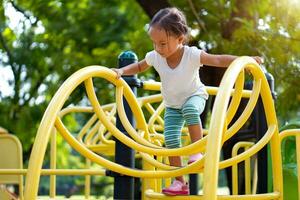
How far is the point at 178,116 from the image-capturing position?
3.57 meters

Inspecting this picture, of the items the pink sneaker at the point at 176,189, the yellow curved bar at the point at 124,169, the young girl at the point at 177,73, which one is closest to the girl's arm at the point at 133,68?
the young girl at the point at 177,73

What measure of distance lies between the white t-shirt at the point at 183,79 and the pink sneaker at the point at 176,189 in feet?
1.32

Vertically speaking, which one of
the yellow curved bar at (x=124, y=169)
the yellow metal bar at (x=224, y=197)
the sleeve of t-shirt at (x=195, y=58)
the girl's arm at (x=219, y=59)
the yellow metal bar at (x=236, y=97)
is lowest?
the yellow metal bar at (x=224, y=197)

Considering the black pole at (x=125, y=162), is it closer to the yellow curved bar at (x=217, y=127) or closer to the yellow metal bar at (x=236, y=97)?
the yellow metal bar at (x=236, y=97)

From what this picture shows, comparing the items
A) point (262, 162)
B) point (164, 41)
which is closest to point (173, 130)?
point (164, 41)

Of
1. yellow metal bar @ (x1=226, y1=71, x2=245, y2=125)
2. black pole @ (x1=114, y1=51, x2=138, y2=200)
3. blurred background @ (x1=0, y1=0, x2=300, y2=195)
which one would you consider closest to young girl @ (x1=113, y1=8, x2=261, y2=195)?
yellow metal bar @ (x1=226, y1=71, x2=245, y2=125)

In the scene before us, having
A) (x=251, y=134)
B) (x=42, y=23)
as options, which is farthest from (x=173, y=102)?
(x=42, y=23)

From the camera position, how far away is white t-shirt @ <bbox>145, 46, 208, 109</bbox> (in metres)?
3.49

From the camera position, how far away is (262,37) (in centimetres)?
646

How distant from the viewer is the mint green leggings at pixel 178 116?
3.45m

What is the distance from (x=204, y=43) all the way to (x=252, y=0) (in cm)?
81

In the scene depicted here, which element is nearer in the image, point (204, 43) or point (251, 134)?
point (251, 134)

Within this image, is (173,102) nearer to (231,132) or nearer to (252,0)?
(231,132)

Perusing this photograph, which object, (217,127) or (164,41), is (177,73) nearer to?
(164,41)
